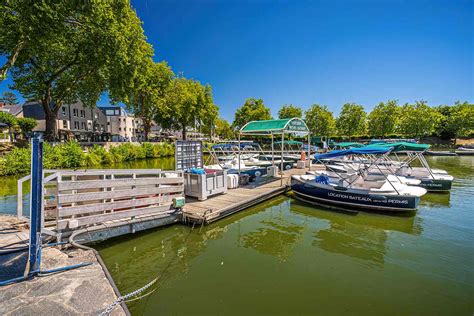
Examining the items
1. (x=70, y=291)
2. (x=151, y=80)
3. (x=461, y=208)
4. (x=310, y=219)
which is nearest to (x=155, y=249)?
(x=70, y=291)

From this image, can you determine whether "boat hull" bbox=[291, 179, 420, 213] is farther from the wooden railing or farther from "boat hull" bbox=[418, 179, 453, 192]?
the wooden railing

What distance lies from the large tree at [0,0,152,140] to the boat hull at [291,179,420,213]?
19903mm

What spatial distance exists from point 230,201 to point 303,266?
419 centimetres

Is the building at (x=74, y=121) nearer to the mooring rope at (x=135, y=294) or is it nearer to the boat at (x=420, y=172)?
the mooring rope at (x=135, y=294)

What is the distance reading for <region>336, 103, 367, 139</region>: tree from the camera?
49188 mm

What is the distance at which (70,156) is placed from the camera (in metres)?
21.2

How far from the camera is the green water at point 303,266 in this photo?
157 inches

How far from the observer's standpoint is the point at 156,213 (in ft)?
22.9

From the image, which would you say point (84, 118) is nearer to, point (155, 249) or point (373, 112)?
point (155, 249)

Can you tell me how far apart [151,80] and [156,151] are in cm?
1377

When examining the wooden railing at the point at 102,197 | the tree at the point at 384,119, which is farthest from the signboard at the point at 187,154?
the tree at the point at 384,119

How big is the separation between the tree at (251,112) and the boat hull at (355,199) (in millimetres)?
41849

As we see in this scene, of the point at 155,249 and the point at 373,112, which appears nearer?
the point at 155,249

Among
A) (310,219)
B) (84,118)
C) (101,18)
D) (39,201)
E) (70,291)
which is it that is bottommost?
(310,219)
